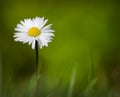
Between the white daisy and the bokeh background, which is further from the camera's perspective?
the bokeh background

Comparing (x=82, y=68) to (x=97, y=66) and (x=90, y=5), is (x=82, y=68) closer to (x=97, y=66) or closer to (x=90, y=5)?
(x=97, y=66)

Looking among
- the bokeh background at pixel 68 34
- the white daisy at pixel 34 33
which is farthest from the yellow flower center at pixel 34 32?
the bokeh background at pixel 68 34

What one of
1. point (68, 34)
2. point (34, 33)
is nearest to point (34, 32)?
point (34, 33)

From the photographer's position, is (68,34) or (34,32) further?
(68,34)

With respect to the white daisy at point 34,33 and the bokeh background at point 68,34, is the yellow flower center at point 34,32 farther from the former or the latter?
the bokeh background at point 68,34

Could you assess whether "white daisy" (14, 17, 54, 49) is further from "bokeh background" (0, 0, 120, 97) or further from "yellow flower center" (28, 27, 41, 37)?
"bokeh background" (0, 0, 120, 97)

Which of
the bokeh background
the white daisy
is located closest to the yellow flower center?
the white daisy

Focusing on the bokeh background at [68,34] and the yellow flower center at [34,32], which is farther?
the bokeh background at [68,34]

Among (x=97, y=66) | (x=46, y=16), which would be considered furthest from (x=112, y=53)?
(x=46, y=16)

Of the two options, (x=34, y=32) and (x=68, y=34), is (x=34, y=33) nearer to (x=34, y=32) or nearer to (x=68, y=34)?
(x=34, y=32)

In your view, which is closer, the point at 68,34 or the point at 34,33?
the point at 34,33
